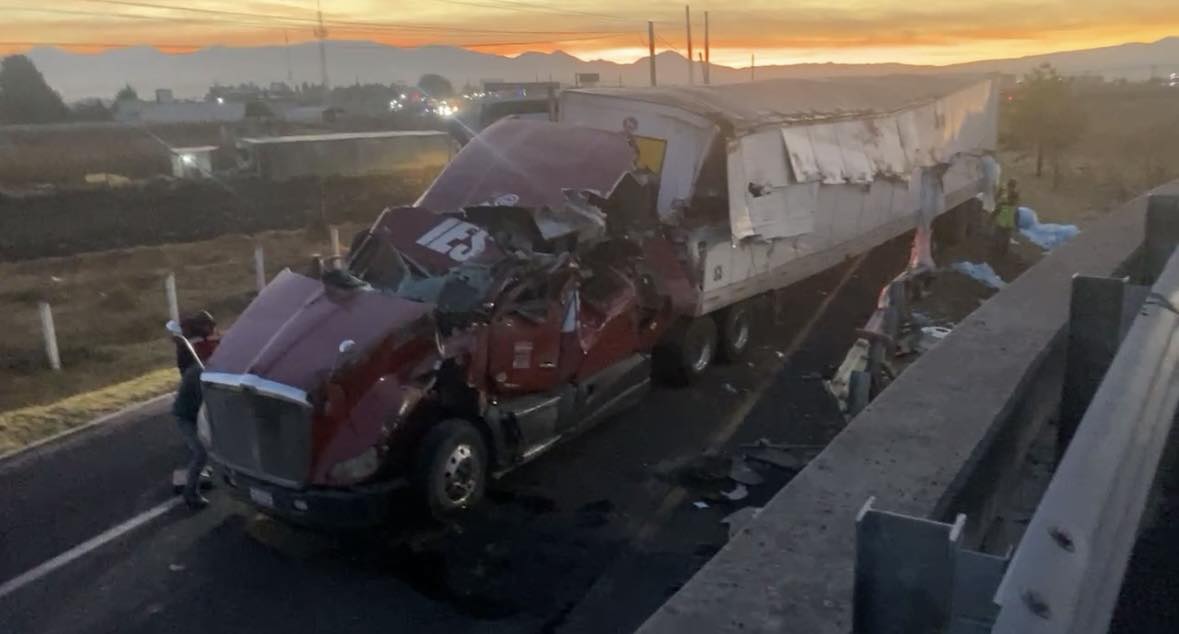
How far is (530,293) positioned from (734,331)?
12.9 feet

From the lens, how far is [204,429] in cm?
728

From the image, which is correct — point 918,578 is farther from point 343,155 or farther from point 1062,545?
point 343,155

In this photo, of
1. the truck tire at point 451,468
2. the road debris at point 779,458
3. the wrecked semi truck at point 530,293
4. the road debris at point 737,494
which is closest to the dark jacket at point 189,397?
the wrecked semi truck at point 530,293

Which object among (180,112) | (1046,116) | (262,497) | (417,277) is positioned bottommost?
(262,497)

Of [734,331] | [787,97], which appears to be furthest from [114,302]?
[787,97]

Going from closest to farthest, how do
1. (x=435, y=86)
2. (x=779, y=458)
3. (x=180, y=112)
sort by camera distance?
(x=779, y=458), (x=180, y=112), (x=435, y=86)

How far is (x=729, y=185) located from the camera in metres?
10.9

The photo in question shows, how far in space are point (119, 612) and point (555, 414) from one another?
3371 millimetres

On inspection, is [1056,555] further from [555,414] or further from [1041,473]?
[555,414]

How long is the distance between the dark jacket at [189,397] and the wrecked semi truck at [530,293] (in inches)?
21.5

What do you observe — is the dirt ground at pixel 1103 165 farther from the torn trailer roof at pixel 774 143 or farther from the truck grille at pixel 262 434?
the truck grille at pixel 262 434

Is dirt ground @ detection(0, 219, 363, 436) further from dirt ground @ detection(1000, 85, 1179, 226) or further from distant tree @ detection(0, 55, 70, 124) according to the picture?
distant tree @ detection(0, 55, 70, 124)

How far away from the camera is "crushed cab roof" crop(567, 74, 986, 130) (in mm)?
11469

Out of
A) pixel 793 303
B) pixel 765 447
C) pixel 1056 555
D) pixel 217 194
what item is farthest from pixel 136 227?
pixel 1056 555
